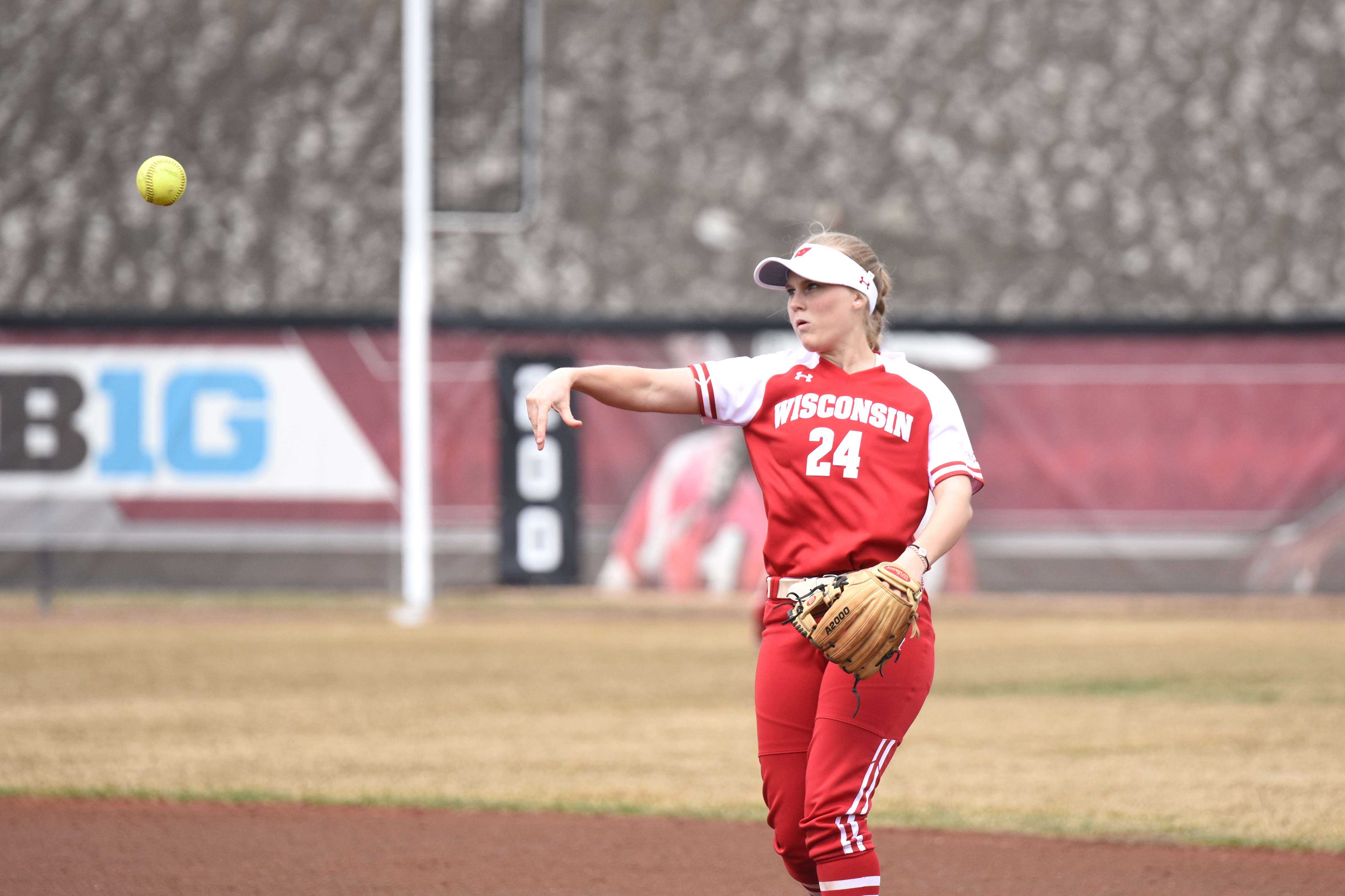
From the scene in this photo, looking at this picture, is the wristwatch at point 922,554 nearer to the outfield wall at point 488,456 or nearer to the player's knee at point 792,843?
the player's knee at point 792,843

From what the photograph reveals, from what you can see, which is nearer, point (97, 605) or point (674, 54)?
point (97, 605)

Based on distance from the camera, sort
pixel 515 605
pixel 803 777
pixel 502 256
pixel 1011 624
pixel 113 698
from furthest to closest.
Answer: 1. pixel 502 256
2. pixel 515 605
3. pixel 1011 624
4. pixel 113 698
5. pixel 803 777

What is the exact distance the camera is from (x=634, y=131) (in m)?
22.9

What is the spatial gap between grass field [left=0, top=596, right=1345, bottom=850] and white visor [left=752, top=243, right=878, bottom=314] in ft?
12.2

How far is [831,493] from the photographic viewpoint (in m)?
4.26

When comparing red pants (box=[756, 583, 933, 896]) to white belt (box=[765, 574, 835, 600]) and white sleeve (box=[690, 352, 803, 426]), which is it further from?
white sleeve (box=[690, 352, 803, 426])

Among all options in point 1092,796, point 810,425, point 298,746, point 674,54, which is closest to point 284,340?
point 674,54

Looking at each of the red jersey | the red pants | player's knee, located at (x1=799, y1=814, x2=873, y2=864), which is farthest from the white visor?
player's knee, located at (x1=799, y1=814, x2=873, y2=864)

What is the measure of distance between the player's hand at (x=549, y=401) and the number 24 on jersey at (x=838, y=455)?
621 mm

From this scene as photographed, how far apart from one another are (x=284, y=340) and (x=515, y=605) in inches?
157

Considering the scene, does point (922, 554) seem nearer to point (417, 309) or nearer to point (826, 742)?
point (826, 742)

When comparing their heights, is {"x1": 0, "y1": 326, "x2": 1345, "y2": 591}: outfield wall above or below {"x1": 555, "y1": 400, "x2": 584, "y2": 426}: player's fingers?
below

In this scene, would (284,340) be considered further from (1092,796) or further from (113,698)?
(1092,796)

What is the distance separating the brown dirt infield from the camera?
19.9 feet
